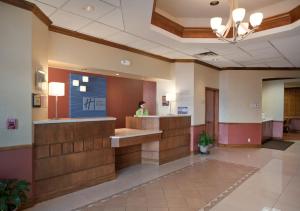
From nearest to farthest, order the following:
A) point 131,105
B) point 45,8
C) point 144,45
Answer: point 45,8 < point 144,45 < point 131,105

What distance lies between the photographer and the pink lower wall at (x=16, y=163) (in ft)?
9.20

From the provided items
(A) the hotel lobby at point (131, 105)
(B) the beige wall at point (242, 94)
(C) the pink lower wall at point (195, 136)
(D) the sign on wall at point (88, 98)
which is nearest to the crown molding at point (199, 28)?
(A) the hotel lobby at point (131, 105)

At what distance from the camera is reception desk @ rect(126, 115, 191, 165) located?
527 centimetres

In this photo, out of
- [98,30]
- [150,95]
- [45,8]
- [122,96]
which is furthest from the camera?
[150,95]

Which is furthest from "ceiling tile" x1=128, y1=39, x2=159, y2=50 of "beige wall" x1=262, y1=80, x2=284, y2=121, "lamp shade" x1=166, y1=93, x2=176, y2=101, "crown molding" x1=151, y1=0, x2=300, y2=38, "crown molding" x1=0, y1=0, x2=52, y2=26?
"beige wall" x1=262, y1=80, x2=284, y2=121

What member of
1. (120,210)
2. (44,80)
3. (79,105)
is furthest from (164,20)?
(120,210)

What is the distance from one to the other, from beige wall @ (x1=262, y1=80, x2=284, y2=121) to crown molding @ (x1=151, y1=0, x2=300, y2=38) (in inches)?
245

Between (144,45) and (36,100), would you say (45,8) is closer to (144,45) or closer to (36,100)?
(36,100)

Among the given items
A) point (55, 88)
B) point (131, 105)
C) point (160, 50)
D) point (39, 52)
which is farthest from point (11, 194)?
point (131, 105)

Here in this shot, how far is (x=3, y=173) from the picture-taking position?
2793 mm

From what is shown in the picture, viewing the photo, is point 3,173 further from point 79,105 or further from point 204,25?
point 204,25

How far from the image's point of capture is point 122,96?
22.5ft

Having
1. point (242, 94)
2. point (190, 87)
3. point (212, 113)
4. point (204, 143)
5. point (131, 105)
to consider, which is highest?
point (190, 87)

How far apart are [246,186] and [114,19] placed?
3.74m
